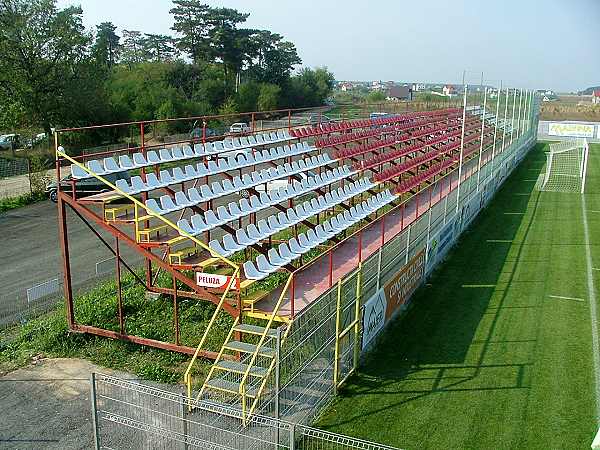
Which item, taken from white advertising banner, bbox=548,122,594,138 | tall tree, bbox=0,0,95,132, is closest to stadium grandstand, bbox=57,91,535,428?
tall tree, bbox=0,0,95,132

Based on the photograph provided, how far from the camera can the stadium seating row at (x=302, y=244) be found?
424 inches

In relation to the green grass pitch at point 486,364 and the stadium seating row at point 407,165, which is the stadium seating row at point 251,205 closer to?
the stadium seating row at point 407,165

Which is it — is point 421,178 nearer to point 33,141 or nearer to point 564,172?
point 564,172

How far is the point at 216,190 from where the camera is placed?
13609 millimetres

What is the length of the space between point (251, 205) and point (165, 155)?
2387 millimetres

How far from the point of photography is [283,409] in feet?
26.1

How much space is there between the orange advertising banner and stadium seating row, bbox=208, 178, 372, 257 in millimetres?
2759

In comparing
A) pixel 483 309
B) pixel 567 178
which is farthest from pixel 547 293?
pixel 567 178

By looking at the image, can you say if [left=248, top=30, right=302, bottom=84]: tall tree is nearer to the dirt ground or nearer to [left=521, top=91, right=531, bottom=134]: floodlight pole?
[left=521, top=91, right=531, bottom=134]: floodlight pole

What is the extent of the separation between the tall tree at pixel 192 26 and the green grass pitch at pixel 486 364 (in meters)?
60.6

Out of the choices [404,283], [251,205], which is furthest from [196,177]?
[404,283]

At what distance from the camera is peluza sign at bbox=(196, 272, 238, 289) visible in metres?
9.75

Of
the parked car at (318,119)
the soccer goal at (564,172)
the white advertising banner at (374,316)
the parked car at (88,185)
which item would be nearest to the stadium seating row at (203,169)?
the white advertising banner at (374,316)

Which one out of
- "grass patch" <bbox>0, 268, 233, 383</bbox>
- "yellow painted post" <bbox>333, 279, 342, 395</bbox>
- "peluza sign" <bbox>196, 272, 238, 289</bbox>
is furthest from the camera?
"grass patch" <bbox>0, 268, 233, 383</bbox>
